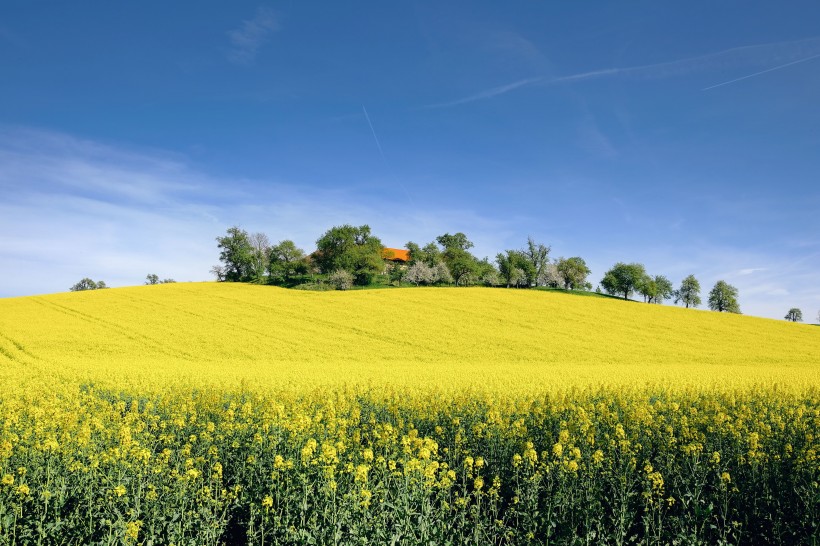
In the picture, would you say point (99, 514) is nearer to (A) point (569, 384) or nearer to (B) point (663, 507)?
(B) point (663, 507)

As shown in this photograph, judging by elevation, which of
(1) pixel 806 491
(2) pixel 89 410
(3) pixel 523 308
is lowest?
(2) pixel 89 410

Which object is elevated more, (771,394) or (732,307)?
(732,307)

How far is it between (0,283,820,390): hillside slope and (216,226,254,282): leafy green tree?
37018 millimetres

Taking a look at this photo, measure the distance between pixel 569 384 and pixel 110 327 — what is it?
35388mm

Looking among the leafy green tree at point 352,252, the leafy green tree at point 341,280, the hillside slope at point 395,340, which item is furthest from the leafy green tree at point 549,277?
the hillside slope at point 395,340

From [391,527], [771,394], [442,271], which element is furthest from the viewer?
[442,271]

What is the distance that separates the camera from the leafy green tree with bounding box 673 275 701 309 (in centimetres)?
12056

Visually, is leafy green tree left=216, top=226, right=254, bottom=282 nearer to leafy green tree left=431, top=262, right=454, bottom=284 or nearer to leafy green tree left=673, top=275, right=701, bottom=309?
leafy green tree left=431, top=262, right=454, bottom=284

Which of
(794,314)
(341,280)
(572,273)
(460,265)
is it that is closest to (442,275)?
(460,265)

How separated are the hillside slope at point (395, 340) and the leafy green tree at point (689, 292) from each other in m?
73.9

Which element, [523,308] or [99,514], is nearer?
[99,514]

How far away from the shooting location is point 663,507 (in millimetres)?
8203

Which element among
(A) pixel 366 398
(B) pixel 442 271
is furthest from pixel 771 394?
(B) pixel 442 271

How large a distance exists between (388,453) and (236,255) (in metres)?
91.1
